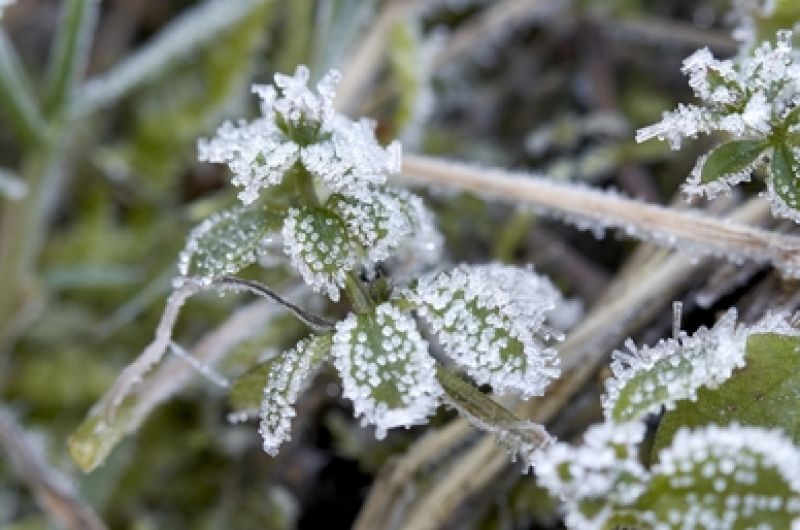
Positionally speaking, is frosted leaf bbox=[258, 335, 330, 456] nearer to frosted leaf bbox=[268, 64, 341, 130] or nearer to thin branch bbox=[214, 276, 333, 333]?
thin branch bbox=[214, 276, 333, 333]

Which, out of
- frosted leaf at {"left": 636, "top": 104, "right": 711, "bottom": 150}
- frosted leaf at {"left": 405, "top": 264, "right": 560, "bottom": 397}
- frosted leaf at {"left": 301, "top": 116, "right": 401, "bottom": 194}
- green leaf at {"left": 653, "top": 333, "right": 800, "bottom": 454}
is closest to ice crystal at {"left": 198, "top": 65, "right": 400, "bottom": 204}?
frosted leaf at {"left": 301, "top": 116, "right": 401, "bottom": 194}

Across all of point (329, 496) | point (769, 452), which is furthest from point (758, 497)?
point (329, 496)

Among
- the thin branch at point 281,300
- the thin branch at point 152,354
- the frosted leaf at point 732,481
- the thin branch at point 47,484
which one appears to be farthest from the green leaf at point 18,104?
the frosted leaf at point 732,481

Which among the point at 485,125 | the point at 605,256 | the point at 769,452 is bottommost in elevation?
the point at 605,256

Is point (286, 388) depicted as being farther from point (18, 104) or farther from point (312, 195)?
point (18, 104)

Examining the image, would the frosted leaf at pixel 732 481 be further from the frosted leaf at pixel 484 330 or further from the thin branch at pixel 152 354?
the thin branch at pixel 152 354

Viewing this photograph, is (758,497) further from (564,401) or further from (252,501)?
(252,501)
